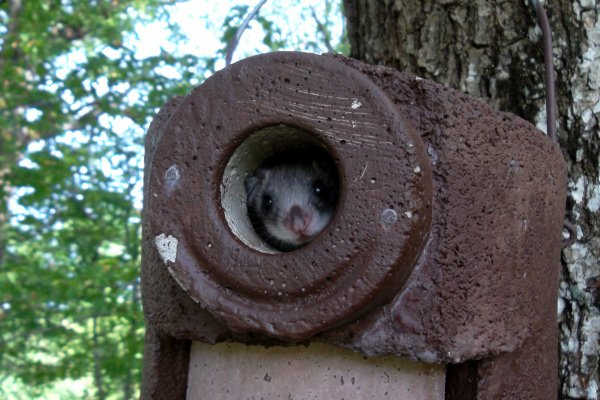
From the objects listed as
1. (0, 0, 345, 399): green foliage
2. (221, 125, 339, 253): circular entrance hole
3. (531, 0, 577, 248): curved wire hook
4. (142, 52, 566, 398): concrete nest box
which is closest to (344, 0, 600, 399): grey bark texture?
(531, 0, 577, 248): curved wire hook

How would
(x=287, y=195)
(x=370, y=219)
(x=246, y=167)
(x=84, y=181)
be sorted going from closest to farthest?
(x=370, y=219) → (x=246, y=167) → (x=287, y=195) → (x=84, y=181)

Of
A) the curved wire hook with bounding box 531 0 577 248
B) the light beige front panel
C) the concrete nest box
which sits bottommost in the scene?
the light beige front panel

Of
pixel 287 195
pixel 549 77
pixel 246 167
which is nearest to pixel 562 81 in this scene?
pixel 549 77

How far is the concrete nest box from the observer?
1.28 metres

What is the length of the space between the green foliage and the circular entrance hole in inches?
104

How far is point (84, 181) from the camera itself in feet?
14.4

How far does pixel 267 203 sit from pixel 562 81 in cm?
135

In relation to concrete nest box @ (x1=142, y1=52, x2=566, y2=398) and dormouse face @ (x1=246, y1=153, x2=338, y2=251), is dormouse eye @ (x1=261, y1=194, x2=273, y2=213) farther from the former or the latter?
concrete nest box @ (x1=142, y1=52, x2=566, y2=398)

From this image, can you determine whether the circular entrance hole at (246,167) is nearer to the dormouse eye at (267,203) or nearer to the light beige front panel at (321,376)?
the light beige front panel at (321,376)

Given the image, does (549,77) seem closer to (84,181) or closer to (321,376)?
(321,376)

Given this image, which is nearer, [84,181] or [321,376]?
[321,376]

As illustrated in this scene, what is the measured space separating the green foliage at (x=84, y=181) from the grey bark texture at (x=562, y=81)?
8.18ft

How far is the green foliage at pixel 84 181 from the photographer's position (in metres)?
4.24

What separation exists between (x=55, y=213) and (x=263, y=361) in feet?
13.7
